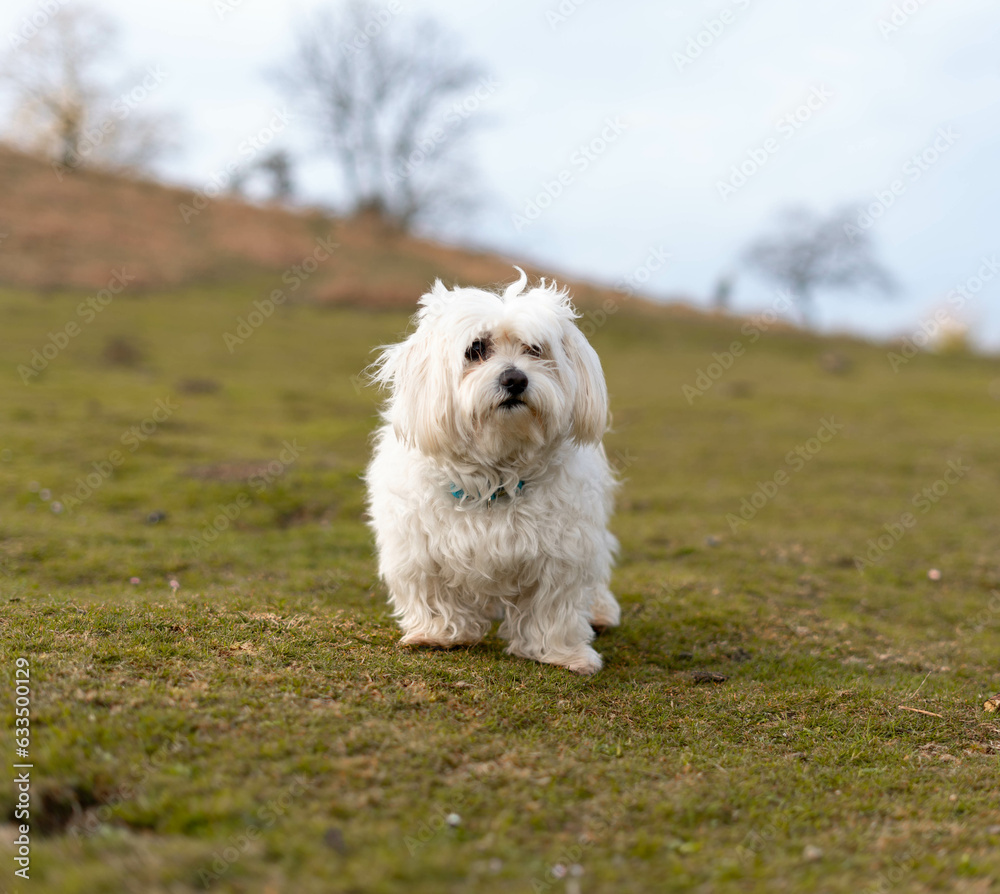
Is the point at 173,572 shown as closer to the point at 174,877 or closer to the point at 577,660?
the point at 577,660

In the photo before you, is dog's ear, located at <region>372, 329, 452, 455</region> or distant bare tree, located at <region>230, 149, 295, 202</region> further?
distant bare tree, located at <region>230, 149, 295, 202</region>

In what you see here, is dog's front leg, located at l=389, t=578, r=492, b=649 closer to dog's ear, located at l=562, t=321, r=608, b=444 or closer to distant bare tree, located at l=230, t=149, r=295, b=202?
dog's ear, located at l=562, t=321, r=608, b=444

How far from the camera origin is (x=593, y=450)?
5.65 m

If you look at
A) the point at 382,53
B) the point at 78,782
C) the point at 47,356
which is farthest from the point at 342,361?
the point at 382,53

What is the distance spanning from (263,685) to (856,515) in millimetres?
9576

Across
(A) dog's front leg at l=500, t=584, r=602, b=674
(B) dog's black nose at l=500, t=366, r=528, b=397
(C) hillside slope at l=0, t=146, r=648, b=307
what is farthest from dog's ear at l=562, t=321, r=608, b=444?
(C) hillside slope at l=0, t=146, r=648, b=307

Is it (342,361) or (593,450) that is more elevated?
(342,361)

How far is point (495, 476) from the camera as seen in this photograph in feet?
16.8

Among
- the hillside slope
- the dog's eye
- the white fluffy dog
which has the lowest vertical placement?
the white fluffy dog

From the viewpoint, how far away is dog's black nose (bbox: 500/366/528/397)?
15.3 ft

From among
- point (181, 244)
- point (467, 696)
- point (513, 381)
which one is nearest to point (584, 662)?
point (467, 696)

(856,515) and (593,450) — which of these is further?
(856,515)

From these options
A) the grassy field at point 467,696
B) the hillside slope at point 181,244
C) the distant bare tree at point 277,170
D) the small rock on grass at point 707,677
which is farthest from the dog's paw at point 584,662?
the distant bare tree at point 277,170

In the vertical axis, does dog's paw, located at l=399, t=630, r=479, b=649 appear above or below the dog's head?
below
